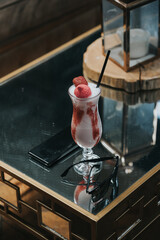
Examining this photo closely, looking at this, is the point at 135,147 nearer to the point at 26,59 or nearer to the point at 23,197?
the point at 23,197

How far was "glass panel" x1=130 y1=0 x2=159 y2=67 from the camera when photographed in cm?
128

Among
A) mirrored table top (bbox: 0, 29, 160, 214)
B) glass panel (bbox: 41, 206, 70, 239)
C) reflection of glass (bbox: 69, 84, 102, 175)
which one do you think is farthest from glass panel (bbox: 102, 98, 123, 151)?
glass panel (bbox: 41, 206, 70, 239)

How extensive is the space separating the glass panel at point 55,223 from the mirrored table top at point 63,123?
8 centimetres

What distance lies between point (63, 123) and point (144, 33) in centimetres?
38

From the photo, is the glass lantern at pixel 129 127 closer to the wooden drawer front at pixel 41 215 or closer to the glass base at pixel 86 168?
the glass base at pixel 86 168

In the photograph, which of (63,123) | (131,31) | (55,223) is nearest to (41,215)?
(55,223)

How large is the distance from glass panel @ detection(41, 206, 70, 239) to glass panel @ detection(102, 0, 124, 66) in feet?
1.71

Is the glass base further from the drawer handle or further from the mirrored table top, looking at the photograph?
Result: the drawer handle

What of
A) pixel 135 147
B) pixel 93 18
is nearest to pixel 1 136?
pixel 135 147

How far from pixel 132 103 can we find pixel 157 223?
34 cm

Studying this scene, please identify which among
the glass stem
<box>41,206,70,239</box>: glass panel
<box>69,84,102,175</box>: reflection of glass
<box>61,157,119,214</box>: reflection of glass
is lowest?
<box>41,206,70,239</box>: glass panel

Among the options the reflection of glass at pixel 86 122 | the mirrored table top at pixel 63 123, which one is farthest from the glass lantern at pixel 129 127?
the reflection of glass at pixel 86 122

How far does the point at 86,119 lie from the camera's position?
975 millimetres

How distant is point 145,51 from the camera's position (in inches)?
53.8
